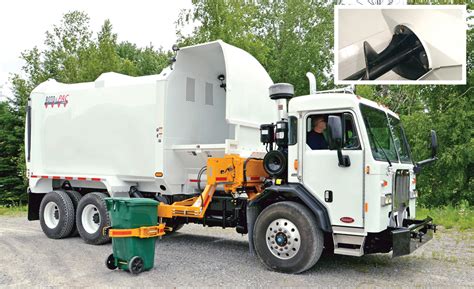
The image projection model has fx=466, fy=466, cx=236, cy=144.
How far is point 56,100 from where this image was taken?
1038cm

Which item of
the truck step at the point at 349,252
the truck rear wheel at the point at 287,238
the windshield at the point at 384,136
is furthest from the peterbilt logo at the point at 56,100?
the truck step at the point at 349,252

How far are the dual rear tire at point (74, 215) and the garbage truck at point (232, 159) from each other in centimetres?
2

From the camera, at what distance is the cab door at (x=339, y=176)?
630cm

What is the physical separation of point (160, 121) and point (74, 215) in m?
3.00

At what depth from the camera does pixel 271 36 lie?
2895 cm

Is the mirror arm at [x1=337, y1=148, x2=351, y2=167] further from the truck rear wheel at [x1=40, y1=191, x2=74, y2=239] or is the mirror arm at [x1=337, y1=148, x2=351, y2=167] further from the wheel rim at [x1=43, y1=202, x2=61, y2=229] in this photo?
the wheel rim at [x1=43, y1=202, x2=61, y2=229]

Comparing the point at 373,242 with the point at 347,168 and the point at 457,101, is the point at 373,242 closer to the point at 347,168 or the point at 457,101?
the point at 347,168

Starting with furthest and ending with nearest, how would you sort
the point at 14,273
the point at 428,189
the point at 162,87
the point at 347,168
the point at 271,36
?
1. the point at 271,36
2. the point at 428,189
3. the point at 162,87
4. the point at 14,273
5. the point at 347,168

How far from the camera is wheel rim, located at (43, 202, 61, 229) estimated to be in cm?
1009

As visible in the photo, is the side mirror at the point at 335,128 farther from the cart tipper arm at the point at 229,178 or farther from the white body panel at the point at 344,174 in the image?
the cart tipper arm at the point at 229,178

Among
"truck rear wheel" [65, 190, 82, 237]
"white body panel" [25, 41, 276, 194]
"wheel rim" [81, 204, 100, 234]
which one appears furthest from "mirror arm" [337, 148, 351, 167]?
"truck rear wheel" [65, 190, 82, 237]

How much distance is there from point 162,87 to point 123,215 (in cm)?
281

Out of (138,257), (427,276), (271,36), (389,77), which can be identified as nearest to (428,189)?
(389,77)

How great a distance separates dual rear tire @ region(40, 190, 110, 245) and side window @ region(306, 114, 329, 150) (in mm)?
4439
